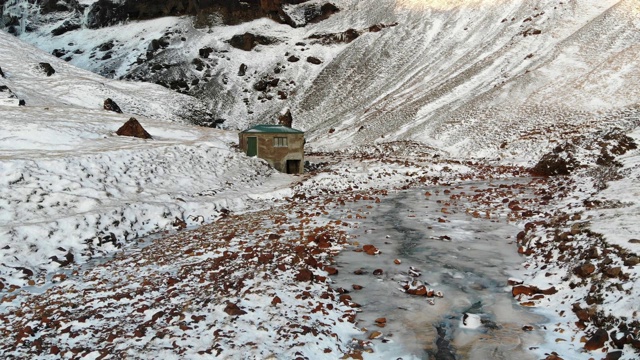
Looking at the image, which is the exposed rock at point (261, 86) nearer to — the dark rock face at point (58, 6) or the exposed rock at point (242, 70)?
the exposed rock at point (242, 70)

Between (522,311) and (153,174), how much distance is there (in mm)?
18266

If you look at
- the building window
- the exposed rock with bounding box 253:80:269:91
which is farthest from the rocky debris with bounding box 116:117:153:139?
the exposed rock with bounding box 253:80:269:91

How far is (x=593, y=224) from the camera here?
9.52m

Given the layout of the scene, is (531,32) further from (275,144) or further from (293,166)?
(275,144)

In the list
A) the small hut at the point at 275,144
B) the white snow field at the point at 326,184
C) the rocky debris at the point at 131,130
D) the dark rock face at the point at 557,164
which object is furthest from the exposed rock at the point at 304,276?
the rocky debris at the point at 131,130

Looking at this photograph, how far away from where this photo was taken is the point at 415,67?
70.6 metres

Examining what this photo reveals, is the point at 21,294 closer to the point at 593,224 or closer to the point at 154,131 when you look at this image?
the point at 593,224

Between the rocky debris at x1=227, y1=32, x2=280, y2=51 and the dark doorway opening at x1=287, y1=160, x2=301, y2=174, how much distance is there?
66493 mm

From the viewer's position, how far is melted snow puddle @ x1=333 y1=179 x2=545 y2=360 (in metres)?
6.71

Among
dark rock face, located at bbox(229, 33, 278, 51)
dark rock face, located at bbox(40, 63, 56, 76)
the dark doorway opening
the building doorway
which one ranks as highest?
dark rock face, located at bbox(229, 33, 278, 51)

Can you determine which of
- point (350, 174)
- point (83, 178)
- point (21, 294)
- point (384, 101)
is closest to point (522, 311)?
point (21, 294)

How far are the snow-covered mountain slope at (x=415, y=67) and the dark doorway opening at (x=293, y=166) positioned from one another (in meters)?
19.4

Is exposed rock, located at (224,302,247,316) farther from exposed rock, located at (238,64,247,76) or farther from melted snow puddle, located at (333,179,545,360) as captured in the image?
exposed rock, located at (238,64,247,76)

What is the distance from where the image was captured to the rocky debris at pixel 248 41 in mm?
92938
